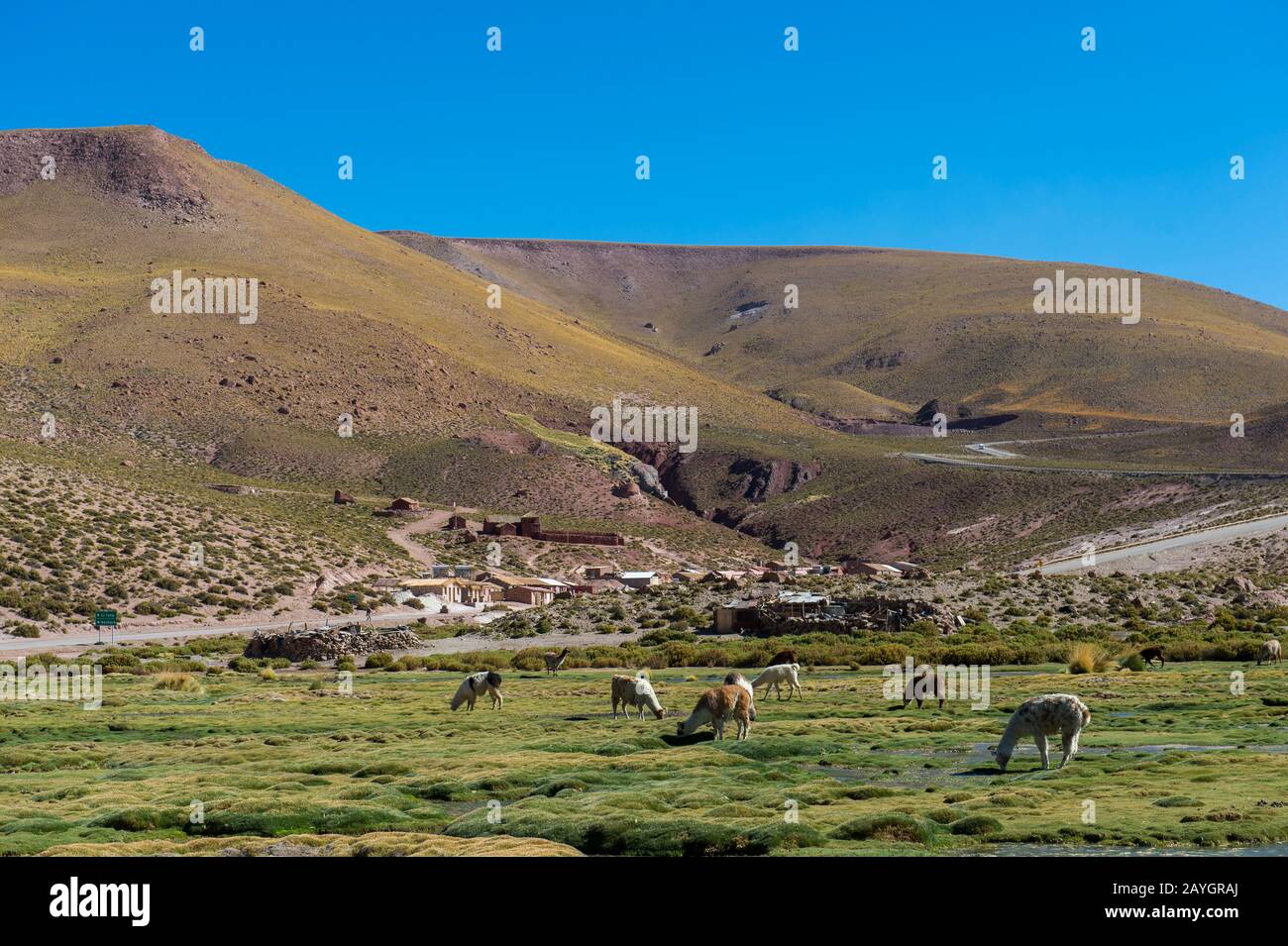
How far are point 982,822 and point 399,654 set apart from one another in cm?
3920

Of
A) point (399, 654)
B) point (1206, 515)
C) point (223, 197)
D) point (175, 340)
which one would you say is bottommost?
point (399, 654)

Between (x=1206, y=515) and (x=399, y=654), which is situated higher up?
(x=1206, y=515)

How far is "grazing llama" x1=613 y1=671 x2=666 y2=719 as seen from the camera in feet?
85.1

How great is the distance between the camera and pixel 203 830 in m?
15.7

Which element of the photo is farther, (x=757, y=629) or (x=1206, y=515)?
(x=1206, y=515)

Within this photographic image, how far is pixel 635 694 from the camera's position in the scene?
26.5 m

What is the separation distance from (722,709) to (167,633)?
42.7m

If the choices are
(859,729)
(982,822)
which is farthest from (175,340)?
(982,822)

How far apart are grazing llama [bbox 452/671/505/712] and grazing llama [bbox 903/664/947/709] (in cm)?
901

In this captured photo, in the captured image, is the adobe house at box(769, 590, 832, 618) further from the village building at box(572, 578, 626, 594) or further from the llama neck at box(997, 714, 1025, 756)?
the llama neck at box(997, 714, 1025, 756)

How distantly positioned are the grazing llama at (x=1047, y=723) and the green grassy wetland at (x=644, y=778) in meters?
0.34
